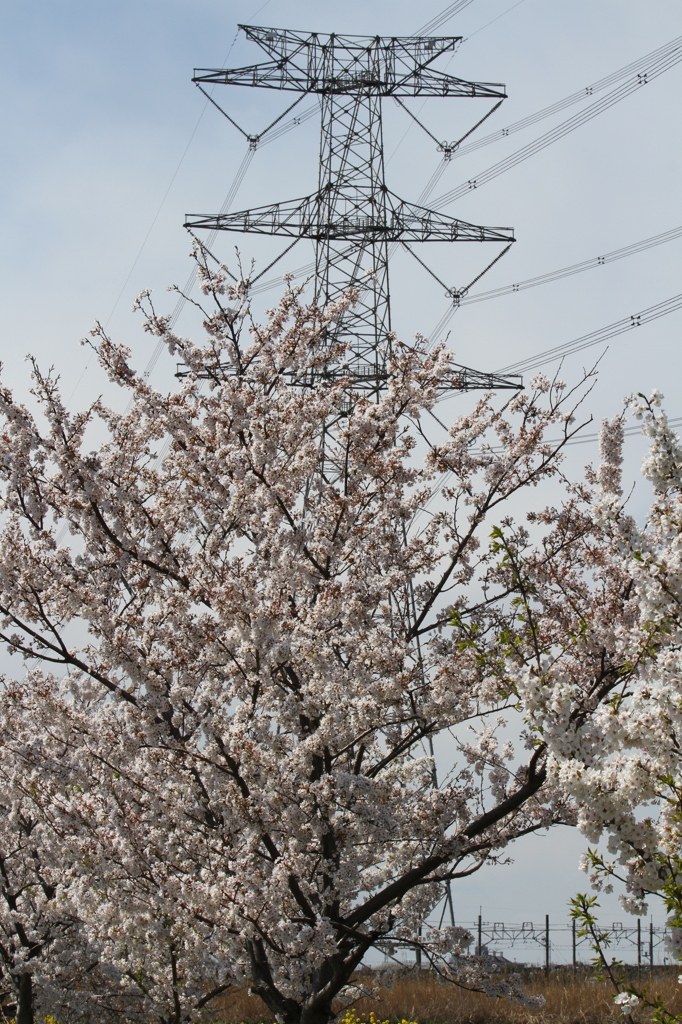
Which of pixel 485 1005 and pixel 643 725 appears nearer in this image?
pixel 643 725

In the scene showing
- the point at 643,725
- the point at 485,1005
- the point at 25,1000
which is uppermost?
the point at 643,725

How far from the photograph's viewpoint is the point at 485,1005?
1642cm

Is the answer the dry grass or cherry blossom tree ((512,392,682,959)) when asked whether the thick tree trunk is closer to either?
the dry grass

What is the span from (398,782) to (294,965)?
1.71m

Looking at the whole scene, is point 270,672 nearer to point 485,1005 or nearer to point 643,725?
point 643,725

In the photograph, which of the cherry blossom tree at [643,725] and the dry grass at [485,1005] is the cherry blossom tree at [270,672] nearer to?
the cherry blossom tree at [643,725]

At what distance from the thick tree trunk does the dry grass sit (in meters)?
3.73

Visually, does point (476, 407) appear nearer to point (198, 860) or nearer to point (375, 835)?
point (375, 835)

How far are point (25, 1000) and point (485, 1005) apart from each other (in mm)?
8066

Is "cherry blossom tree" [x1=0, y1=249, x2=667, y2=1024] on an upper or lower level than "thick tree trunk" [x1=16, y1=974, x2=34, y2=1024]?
upper

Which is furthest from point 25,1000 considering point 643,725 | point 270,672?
point 643,725

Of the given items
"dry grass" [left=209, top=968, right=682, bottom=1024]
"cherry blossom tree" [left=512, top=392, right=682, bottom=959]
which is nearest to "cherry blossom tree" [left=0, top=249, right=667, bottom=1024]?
"cherry blossom tree" [left=512, top=392, right=682, bottom=959]

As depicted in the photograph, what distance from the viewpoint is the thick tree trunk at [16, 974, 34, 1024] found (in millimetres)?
12102

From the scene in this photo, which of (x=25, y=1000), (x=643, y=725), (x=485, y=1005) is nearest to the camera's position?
(x=643, y=725)
